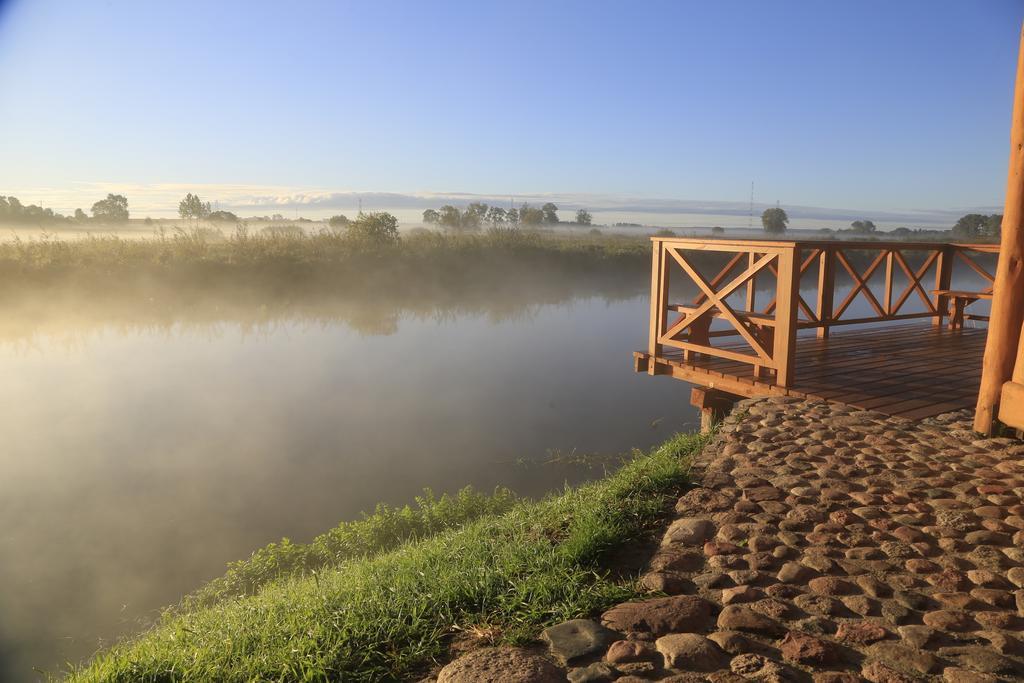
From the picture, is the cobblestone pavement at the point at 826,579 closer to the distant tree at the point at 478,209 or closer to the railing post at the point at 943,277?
the railing post at the point at 943,277

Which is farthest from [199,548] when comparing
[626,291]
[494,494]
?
[626,291]

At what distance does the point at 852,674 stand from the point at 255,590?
483 centimetres

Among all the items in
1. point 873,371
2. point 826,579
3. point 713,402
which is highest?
point 873,371

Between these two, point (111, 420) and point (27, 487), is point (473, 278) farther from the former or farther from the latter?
point (27, 487)

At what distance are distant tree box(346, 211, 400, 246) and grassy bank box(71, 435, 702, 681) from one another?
790 inches

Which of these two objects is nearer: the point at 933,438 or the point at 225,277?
the point at 933,438

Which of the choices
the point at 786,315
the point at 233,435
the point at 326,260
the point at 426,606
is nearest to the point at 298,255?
the point at 326,260

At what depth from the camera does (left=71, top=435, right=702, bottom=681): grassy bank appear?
253 cm

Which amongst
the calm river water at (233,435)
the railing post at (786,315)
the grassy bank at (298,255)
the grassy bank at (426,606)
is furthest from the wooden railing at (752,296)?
the grassy bank at (298,255)

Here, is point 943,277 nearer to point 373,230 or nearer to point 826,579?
point 826,579

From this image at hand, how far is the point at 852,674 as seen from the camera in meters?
2.29

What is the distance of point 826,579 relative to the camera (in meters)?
2.94

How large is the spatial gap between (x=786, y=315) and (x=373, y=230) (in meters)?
19.4

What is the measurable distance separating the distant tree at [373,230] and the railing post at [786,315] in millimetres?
18802
